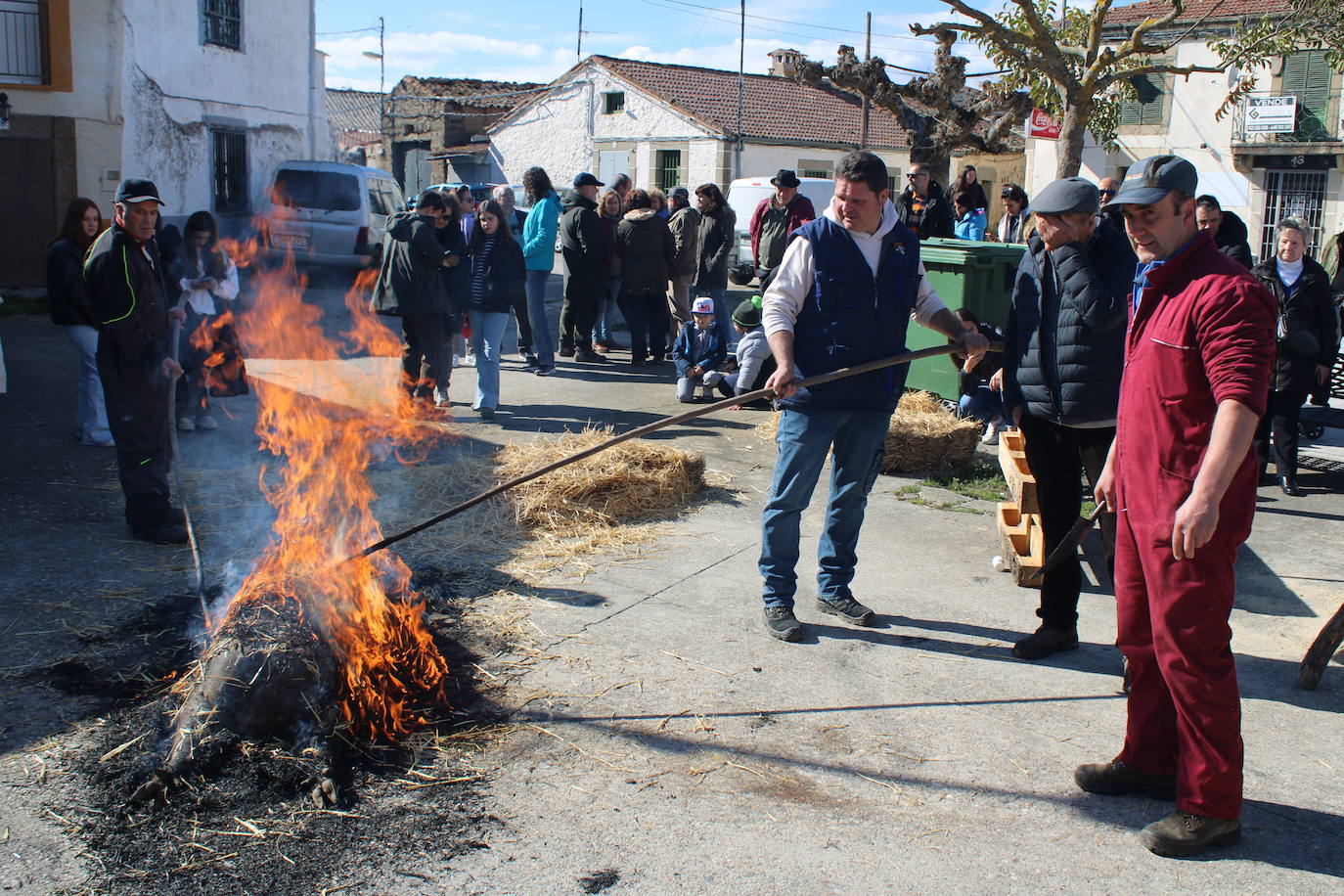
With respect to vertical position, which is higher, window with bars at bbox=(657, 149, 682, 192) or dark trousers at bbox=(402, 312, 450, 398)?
window with bars at bbox=(657, 149, 682, 192)

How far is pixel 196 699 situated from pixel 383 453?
4.41 meters

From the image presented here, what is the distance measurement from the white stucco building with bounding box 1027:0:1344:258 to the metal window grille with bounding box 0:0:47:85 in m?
27.6

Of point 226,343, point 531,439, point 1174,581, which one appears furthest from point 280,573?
point 226,343

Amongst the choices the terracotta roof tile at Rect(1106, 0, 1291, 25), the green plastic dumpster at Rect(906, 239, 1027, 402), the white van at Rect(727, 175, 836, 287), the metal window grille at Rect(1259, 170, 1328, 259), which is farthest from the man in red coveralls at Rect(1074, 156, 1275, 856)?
the metal window grille at Rect(1259, 170, 1328, 259)

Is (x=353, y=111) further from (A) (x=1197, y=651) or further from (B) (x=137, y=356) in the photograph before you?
(A) (x=1197, y=651)

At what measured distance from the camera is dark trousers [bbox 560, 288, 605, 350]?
12578 mm

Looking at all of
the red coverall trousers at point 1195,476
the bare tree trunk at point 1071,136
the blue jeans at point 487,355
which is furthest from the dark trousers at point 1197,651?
the bare tree trunk at point 1071,136

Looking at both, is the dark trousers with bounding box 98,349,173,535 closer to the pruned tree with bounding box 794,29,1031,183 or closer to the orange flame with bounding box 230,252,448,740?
the orange flame with bounding box 230,252,448,740

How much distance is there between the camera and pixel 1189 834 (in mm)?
3338

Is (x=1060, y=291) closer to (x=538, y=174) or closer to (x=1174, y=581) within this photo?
(x=1174, y=581)

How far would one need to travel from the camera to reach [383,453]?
8.20m

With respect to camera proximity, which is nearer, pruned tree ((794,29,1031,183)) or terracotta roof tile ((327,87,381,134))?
pruned tree ((794,29,1031,183))

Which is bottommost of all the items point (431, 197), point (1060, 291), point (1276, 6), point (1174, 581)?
point (1174, 581)

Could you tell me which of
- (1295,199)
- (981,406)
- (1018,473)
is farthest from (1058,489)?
(1295,199)
